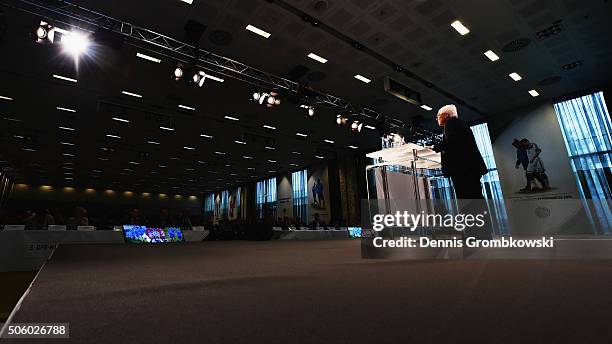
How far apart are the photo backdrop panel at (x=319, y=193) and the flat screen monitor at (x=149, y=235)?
33.2ft

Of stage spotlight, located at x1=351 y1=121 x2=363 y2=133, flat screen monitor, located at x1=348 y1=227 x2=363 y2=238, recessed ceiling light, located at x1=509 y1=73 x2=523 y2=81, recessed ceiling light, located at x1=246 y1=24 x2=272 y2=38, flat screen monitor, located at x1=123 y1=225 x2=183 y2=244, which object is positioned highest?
recessed ceiling light, located at x1=246 y1=24 x2=272 y2=38

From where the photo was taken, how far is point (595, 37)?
6988mm

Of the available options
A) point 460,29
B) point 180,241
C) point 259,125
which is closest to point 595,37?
point 460,29

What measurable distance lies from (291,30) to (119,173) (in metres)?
19.2

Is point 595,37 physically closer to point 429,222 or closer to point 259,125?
point 429,222

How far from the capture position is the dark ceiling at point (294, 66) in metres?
5.95

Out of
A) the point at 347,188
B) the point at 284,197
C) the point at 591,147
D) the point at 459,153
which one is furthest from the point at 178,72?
the point at 284,197

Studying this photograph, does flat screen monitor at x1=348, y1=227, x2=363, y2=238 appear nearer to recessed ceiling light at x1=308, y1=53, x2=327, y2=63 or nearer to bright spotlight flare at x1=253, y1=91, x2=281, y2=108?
bright spotlight flare at x1=253, y1=91, x2=281, y2=108

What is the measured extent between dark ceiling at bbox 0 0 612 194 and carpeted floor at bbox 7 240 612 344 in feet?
18.8

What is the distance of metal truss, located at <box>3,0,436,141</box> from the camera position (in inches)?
201

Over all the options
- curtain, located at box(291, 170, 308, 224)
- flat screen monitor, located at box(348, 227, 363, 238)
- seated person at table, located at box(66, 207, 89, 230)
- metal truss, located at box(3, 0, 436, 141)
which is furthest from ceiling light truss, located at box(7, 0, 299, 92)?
curtain, located at box(291, 170, 308, 224)

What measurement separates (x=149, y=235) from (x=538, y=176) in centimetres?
1300

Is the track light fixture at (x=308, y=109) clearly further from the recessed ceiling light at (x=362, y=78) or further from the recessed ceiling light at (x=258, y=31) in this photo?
the recessed ceiling light at (x=258, y=31)

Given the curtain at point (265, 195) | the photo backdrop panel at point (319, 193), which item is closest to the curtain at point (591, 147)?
the photo backdrop panel at point (319, 193)
